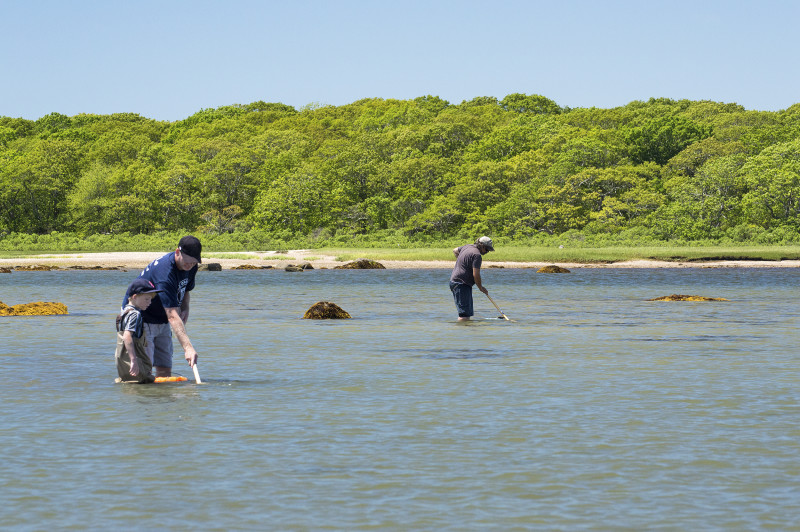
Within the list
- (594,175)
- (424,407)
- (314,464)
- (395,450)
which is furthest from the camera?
(594,175)

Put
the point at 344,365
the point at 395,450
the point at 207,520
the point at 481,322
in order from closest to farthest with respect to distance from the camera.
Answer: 1. the point at 207,520
2. the point at 395,450
3. the point at 344,365
4. the point at 481,322

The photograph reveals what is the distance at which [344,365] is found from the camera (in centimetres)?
1678

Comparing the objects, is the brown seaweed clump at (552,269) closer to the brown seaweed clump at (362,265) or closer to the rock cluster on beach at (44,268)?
the brown seaweed clump at (362,265)

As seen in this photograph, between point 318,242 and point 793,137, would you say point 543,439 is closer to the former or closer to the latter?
point 318,242

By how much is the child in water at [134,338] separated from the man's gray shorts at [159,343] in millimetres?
93

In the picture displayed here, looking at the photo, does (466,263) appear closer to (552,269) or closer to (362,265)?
(552,269)

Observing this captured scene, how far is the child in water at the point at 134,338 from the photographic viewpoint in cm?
1264

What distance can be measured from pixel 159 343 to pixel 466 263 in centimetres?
1030

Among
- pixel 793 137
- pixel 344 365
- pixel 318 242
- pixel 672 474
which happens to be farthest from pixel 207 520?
pixel 793 137

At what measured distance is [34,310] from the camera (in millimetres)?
28703

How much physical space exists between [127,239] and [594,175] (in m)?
43.9

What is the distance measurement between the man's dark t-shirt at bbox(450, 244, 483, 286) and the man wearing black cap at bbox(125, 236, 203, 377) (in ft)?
34.4

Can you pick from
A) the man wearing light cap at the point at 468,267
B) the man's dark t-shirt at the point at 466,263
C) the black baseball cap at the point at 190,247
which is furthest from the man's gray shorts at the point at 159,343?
the man's dark t-shirt at the point at 466,263

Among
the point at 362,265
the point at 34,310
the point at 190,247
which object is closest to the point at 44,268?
the point at 362,265
